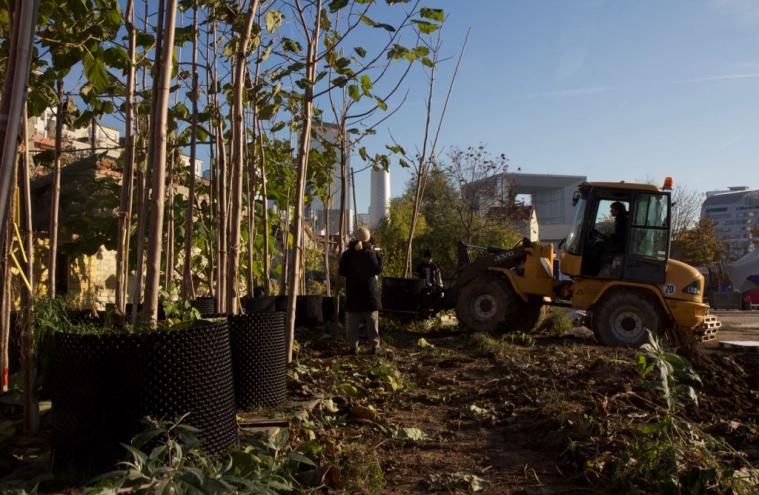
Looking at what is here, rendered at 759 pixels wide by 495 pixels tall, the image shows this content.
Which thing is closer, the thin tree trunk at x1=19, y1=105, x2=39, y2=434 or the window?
the thin tree trunk at x1=19, y1=105, x2=39, y2=434

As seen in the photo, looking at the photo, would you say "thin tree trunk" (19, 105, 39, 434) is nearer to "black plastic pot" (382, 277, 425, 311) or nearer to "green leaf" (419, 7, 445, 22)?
"green leaf" (419, 7, 445, 22)

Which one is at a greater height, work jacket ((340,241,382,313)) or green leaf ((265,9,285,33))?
green leaf ((265,9,285,33))

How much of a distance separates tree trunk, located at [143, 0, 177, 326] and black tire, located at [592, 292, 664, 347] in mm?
7770

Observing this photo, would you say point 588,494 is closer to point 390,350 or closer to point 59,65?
point 59,65

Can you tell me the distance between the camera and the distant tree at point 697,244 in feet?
126

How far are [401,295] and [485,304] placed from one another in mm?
1416

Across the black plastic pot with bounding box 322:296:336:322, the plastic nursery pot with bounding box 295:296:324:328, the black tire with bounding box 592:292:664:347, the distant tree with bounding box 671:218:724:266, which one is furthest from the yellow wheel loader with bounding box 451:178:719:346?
the distant tree with bounding box 671:218:724:266

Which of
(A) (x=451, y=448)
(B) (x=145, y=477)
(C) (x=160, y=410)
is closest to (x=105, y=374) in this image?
(C) (x=160, y=410)

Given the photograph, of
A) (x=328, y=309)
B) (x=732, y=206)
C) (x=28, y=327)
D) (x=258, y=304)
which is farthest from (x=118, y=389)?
(x=732, y=206)

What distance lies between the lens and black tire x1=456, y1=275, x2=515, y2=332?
415 inches

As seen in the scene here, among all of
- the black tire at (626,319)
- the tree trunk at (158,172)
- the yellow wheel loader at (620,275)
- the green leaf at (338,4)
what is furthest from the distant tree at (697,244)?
the tree trunk at (158,172)

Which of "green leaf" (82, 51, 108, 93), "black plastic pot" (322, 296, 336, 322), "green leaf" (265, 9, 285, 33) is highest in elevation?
"green leaf" (265, 9, 285, 33)

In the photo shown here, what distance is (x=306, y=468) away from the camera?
346 cm

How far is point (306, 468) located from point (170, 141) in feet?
15.1
